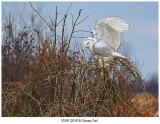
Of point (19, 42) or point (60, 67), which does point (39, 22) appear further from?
point (60, 67)

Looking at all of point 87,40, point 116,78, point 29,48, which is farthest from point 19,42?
point 116,78

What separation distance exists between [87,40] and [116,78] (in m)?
0.57

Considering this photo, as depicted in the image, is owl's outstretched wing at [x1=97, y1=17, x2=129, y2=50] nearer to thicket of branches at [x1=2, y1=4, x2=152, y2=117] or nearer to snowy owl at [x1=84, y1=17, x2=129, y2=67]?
snowy owl at [x1=84, y1=17, x2=129, y2=67]

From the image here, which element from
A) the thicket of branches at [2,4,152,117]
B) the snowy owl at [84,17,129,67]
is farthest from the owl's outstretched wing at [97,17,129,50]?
the thicket of branches at [2,4,152,117]

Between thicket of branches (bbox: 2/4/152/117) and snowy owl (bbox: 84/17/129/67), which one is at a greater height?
snowy owl (bbox: 84/17/129/67)

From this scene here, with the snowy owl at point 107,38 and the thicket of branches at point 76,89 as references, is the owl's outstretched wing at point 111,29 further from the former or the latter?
the thicket of branches at point 76,89

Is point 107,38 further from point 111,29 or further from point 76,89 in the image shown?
point 76,89

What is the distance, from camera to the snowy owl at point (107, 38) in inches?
115

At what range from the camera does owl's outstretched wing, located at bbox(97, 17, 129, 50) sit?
9.66ft

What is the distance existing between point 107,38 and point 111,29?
0.37ft

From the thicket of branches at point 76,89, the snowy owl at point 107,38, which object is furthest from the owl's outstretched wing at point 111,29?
the thicket of branches at point 76,89

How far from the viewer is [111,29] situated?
3.04 m

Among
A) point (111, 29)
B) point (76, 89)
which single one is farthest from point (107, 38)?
point (76, 89)

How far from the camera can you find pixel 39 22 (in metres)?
6.44
